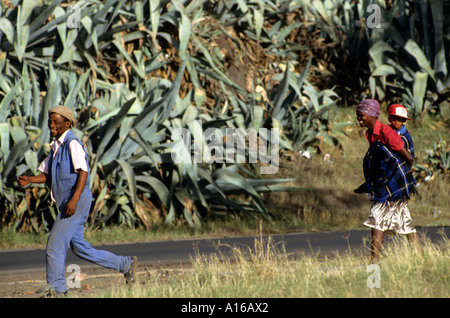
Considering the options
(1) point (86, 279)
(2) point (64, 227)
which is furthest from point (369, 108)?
(1) point (86, 279)

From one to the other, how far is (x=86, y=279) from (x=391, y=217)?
10.9ft

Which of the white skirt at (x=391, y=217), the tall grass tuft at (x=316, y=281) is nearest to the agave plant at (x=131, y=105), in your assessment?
the tall grass tuft at (x=316, y=281)

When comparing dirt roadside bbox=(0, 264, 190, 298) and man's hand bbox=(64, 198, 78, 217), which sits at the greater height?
man's hand bbox=(64, 198, 78, 217)

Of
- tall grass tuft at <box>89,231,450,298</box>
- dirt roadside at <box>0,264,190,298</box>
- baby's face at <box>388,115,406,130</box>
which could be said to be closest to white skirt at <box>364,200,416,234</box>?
tall grass tuft at <box>89,231,450,298</box>

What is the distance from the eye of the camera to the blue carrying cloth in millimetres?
7648

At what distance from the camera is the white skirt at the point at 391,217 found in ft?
25.3

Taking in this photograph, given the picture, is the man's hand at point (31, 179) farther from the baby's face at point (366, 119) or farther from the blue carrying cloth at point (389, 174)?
the blue carrying cloth at point (389, 174)

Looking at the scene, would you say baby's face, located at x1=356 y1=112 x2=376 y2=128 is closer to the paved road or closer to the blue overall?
the paved road

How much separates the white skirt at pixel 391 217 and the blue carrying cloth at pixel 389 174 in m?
0.06

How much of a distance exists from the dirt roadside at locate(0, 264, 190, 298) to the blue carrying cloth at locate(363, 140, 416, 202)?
8.09ft

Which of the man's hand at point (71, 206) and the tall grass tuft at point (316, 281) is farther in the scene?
the man's hand at point (71, 206)

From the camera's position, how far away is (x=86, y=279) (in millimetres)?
8547
